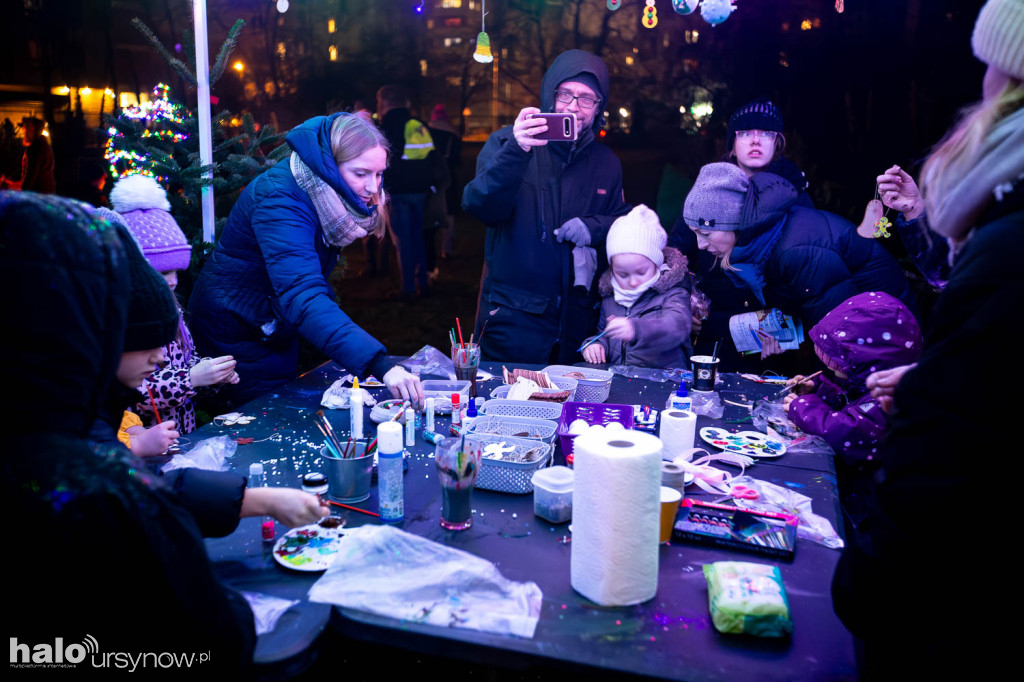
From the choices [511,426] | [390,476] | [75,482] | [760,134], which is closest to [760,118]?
[760,134]

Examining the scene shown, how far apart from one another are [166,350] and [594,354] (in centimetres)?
177

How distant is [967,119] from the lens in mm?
1157

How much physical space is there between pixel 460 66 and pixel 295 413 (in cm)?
485

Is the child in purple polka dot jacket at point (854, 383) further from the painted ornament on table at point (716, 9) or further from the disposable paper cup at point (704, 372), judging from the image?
the painted ornament on table at point (716, 9)

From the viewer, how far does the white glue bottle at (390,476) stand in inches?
63.9

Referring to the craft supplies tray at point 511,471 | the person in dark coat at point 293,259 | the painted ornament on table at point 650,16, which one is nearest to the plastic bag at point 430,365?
the person in dark coat at point 293,259

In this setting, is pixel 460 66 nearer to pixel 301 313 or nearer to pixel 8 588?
pixel 301 313

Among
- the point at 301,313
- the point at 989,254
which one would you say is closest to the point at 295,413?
the point at 301,313

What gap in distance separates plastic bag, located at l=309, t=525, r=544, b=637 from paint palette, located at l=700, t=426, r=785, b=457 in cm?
102

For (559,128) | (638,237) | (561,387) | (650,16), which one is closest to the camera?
(561,387)

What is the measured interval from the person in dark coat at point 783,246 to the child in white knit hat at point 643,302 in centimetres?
25

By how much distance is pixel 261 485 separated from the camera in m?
1.78

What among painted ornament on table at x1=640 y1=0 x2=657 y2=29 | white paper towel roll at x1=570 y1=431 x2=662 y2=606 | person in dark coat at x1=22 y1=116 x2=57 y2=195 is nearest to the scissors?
white paper towel roll at x1=570 y1=431 x2=662 y2=606

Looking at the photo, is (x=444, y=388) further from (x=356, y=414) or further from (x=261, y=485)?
(x=261, y=485)
